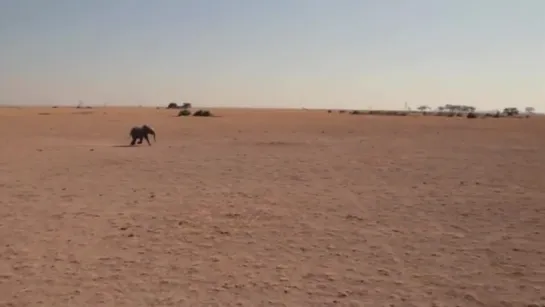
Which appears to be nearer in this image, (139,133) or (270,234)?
(270,234)

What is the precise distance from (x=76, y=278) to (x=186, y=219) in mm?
2809

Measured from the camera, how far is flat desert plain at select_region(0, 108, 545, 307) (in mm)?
6348

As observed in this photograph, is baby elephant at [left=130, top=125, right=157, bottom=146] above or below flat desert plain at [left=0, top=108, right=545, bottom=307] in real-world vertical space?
above

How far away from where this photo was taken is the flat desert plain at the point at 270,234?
20.8ft

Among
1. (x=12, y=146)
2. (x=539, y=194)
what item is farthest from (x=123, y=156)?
(x=539, y=194)

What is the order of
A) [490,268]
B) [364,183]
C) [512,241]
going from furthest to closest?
1. [364,183]
2. [512,241]
3. [490,268]

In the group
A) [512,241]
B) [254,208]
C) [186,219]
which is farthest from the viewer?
[254,208]

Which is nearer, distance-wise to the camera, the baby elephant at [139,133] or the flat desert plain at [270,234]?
the flat desert plain at [270,234]

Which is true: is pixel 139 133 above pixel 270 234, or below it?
above

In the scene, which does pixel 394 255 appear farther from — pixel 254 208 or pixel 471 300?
pixel 254 208

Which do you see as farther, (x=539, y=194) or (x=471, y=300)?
(x=539, y=194)

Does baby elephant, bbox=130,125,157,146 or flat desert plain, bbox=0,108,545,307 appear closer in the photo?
flat desert plain, bbox=0,108,545,307

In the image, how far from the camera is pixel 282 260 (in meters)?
7.37

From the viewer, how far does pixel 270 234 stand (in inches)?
336
